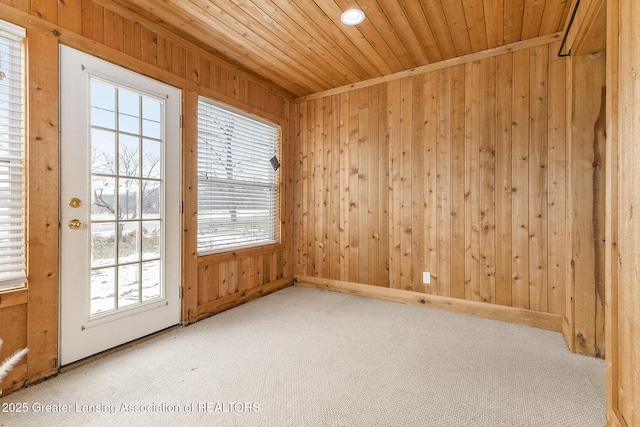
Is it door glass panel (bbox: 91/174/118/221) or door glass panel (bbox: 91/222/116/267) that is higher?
door glass panel (bbox: 91/174/118/221)

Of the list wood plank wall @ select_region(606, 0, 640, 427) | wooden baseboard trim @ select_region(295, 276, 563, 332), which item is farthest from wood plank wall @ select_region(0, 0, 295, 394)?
wood plank wall @ select_region(606, 0, 640, 427)

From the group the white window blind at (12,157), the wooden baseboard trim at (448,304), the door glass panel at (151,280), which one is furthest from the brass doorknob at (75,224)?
the wooden baseboard trim at (448,304)

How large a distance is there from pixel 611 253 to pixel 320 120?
3179 mm

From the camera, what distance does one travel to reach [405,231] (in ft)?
11.1

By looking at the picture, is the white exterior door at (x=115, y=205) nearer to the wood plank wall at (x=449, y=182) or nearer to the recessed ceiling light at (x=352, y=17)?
the recessed ceiling light at (x=352, y=17)

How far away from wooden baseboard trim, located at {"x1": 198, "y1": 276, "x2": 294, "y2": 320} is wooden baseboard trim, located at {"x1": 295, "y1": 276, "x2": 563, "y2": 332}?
12.3 inches

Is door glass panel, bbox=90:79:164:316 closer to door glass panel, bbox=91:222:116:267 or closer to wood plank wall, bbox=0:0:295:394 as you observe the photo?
door glass panel, bbox=91:222:116:267

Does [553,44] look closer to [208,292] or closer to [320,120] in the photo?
[320,120]

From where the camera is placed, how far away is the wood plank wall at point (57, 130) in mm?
1809

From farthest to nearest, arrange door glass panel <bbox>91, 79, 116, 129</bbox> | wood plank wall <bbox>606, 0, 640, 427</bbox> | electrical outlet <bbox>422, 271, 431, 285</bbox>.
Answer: electrical outlet <bbox>422, 271, 431, 285</bbox> → door glass panel <bbox>91, 79, 116, 129</bbox> → wood plank wall <bbox>606, 0, 640, 427</bbox>

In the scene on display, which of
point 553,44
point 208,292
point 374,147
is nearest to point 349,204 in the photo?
point 374,147

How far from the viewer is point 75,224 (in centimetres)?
200

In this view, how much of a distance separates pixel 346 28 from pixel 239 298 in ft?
9.22

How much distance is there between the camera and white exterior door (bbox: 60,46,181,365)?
1995 mm
